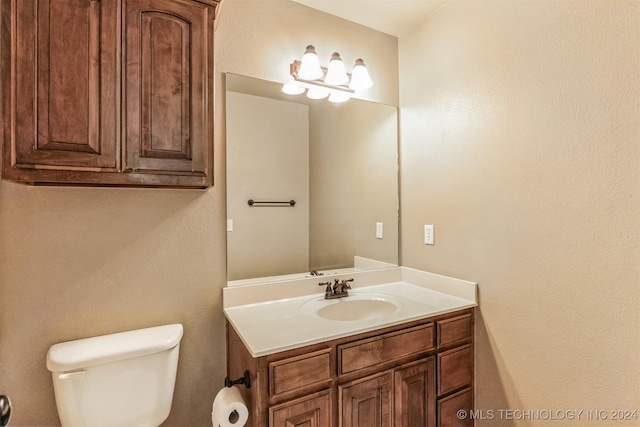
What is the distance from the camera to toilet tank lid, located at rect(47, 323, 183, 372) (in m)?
1.10

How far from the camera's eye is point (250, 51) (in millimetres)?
1601

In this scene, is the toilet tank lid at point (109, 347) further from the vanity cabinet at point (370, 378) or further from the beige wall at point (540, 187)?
the beige wall at point (540, 187)

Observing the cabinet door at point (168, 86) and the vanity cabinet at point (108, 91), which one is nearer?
the vanity cabinet at point (108, 91)

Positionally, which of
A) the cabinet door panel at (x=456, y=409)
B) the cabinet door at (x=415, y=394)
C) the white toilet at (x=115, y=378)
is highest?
the white toilet at (x=115, y=378)

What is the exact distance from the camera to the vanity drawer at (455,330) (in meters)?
1.48

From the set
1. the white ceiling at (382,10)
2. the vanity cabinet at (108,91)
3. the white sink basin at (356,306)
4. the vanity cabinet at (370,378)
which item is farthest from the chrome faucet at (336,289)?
the white ceiling at (382,10)

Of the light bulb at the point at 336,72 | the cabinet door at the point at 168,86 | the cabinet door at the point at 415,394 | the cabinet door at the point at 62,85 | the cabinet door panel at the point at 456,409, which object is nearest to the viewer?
the cabinet door at the point at 62,85

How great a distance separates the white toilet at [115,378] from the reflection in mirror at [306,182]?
0.47m

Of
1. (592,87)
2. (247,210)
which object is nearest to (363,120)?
(247,210)

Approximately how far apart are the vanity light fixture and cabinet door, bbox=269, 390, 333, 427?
1471 mm

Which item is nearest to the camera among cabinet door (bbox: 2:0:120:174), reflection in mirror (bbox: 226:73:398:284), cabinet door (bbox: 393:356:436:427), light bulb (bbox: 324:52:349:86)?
cabinet door (bbox: 2:0:120:174)

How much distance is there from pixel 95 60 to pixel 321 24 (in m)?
1.21

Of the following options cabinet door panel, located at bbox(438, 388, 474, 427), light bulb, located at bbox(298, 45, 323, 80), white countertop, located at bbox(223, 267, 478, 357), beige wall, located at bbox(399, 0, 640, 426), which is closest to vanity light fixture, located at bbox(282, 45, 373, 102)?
light bulb, located at bbox(298, 45, 323, 80)

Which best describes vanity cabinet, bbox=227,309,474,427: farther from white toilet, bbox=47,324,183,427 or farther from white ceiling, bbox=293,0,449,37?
white ceiling, bbox=293,0,449,37
